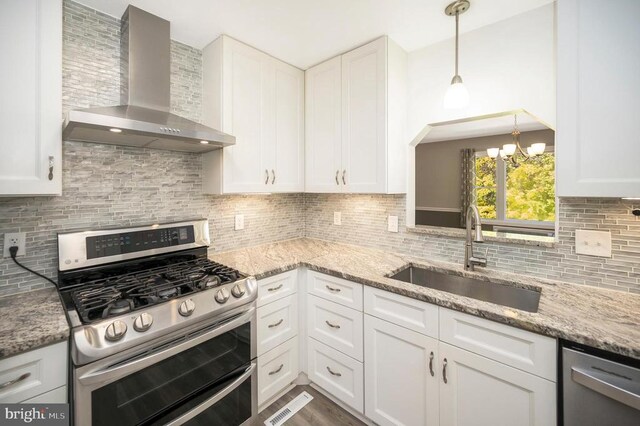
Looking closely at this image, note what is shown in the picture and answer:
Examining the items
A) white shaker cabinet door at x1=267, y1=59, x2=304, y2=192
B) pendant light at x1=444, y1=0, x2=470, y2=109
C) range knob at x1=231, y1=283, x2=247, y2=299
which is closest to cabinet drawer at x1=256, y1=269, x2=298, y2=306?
range knob at x1=231, y1=283, x2=247, y2=299

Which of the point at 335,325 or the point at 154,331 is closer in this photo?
the point at 154,331

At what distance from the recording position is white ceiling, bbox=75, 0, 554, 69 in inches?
60.5

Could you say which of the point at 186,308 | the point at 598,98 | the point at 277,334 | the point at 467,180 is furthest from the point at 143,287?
the point at 467,180

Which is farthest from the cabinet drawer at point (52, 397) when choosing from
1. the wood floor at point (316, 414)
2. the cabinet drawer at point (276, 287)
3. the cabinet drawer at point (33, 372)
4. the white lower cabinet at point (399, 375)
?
the white lower cabinet at point (399, 375)

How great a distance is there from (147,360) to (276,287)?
2.62 feet

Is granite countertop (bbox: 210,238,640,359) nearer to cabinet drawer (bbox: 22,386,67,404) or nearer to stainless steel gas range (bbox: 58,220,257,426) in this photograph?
stainless steel gas range (bbox: 58,220,257,426)

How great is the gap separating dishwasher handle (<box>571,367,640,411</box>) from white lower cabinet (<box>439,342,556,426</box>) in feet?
0.35

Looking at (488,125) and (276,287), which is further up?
(488,125)

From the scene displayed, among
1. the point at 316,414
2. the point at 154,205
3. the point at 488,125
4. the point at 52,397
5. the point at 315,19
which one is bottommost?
the point at 316,414

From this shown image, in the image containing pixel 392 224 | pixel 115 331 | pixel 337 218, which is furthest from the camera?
pixel 337 218

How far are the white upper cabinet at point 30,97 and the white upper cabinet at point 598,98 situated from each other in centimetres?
227

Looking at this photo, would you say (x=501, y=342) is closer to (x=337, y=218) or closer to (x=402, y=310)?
(x=402, y=310)

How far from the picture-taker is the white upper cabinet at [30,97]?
114 centimetres

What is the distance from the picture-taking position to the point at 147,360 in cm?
113
